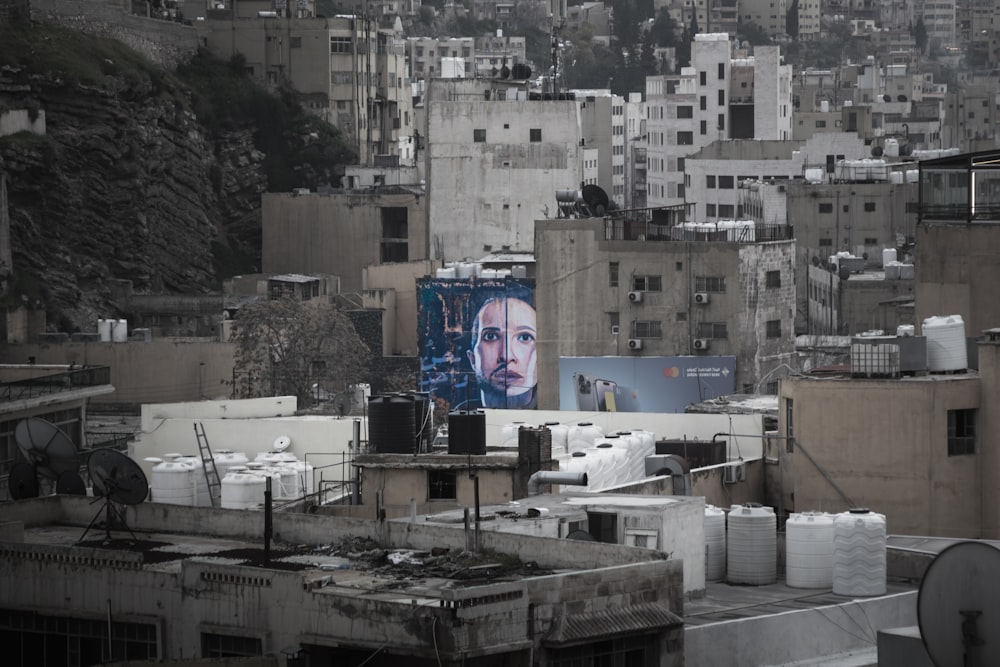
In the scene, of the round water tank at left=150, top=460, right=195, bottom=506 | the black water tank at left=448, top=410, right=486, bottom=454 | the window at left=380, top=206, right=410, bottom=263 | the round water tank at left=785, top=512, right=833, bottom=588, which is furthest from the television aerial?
the window at left=380, top=206, right=410, bottom=263

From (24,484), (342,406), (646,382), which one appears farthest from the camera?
(646,382)

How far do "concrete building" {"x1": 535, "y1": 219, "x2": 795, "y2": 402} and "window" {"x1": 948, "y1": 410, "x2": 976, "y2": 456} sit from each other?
25.4 metres

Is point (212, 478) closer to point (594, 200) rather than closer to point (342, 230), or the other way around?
point (594, 200)

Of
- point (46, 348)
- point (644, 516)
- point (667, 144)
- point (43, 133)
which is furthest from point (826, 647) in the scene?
point (667, 144)

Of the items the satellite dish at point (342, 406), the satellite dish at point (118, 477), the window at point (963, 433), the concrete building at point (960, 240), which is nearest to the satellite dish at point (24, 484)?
the satellite dish at point (118, 477)

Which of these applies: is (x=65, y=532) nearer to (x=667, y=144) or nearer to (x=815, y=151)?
(x=815, y=151)

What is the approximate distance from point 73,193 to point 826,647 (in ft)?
236

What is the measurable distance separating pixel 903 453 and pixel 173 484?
10088 mm

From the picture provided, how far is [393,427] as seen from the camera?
35.1 meters

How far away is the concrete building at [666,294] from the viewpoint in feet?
199

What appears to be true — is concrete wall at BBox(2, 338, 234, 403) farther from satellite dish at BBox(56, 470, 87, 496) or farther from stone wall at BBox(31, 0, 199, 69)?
stone wall at BBox(31, 0, 199, 69)

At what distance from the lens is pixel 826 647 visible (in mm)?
27984

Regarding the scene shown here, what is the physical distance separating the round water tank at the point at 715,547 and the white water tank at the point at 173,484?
8.87m

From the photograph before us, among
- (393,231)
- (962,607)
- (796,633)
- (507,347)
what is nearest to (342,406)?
(507,347)
